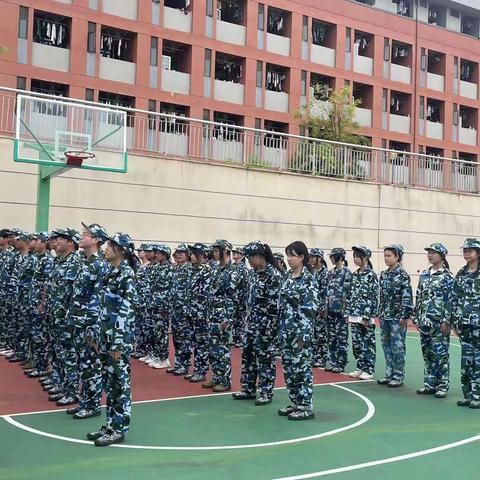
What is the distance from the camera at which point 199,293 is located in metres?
9.04

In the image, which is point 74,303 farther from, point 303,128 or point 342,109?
point 303,128

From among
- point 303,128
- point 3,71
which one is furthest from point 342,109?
point 3,71

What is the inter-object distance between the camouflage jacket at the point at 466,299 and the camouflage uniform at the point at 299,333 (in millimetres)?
1927

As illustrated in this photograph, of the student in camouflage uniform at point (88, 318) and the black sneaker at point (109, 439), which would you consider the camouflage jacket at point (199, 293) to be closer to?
the student in camouflage uniform at point (88, 318)

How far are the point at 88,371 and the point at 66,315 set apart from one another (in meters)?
0.69

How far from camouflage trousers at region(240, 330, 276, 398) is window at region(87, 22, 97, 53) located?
20490mm

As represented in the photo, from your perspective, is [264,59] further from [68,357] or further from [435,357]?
[68,357]

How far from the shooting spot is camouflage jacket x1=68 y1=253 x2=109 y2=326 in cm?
664

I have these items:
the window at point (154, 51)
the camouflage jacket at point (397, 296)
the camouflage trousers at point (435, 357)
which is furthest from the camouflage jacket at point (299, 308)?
the window at point (154, 51)

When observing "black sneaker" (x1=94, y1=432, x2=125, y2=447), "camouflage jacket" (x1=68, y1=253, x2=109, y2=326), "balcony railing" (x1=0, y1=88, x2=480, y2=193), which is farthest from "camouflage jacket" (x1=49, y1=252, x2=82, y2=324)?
"balcony railing" (x1=0, y1=88, x2=480, y2=193)

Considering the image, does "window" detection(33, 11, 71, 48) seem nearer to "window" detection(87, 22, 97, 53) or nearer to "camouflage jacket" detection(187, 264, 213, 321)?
"window" detection(87, 22, 97, 53)

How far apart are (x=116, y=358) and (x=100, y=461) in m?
0.85

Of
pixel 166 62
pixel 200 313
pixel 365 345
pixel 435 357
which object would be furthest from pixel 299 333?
pixel 166 62

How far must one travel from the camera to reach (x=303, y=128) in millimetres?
29766
